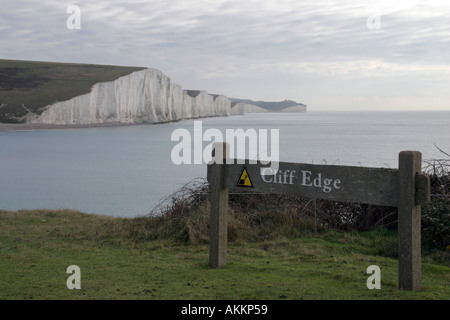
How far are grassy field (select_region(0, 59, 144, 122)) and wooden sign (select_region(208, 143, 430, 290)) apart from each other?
7054cm

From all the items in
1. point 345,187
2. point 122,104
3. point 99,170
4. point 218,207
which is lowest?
point 99,170

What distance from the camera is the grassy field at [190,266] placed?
4.63m

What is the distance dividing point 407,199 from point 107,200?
62.5 ft

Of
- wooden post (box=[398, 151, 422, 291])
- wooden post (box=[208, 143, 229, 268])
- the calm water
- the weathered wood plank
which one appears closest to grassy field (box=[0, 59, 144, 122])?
the calm water

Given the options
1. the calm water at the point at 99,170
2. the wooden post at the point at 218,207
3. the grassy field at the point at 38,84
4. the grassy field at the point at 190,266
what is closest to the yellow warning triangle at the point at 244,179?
the wooden post at the point at 218,207

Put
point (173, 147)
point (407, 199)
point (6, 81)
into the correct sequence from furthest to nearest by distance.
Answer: point (6, 81) < point (173, 147) < point (407, 199)

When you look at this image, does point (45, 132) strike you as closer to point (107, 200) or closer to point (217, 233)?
point (107, 200)

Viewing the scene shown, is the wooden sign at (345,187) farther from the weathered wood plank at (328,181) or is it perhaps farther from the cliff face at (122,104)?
the cliff face at (122,104)

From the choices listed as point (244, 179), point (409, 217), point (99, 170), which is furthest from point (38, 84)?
point (409, 217)

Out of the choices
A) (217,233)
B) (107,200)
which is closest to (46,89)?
(107,200)

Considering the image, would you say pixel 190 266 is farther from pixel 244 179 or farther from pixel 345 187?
pixel 345 187

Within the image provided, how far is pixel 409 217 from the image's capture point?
14.6 ft

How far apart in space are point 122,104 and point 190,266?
74.3 metres
